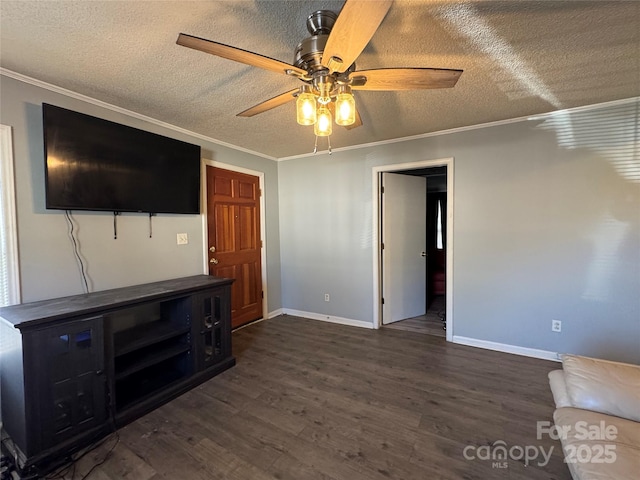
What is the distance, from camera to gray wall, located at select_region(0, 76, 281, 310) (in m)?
1.87

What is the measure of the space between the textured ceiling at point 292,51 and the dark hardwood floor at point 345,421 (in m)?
2.38

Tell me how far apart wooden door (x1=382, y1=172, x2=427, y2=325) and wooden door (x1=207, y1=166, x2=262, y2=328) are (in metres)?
1.77

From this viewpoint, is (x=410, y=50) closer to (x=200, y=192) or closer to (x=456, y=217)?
(x=456, y=217)

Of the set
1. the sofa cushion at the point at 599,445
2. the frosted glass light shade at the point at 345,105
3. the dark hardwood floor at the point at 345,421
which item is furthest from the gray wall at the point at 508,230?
the frosted glass light shade at the point at 345,105

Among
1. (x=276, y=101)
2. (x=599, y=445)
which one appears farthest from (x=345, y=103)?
(x=599, y=445)

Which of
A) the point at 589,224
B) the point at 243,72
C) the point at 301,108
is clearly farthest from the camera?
the point at 589,224

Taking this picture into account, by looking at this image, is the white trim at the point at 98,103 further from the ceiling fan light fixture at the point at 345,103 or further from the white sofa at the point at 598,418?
the white sofa at the point at 598,418

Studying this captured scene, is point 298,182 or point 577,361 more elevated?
point 298,182

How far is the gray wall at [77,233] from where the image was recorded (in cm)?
187

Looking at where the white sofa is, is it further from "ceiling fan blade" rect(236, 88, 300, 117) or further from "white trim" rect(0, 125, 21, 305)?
"white trim" rect(0, 125, 21, 305)

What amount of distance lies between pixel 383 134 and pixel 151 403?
3.34 metres

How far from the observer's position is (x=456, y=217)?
3072 mm

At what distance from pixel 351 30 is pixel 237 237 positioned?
9.63ft

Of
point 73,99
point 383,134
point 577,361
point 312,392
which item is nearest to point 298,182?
point 383,134
